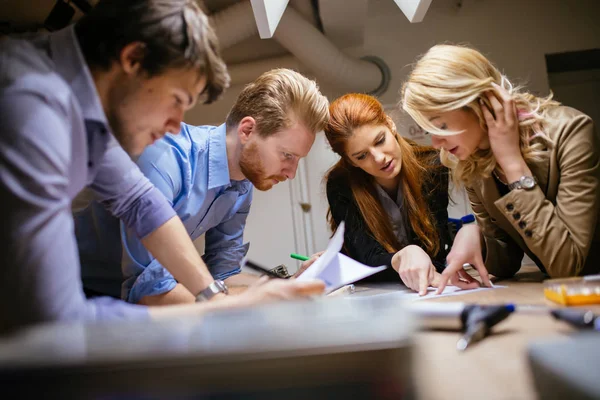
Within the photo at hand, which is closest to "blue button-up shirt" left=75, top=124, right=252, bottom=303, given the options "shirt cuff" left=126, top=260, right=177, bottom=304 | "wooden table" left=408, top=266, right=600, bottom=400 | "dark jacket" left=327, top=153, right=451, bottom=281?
"shirt cuff" left=126, top=260, right=177, bottom=304

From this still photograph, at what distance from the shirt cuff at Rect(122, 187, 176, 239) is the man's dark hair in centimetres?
25

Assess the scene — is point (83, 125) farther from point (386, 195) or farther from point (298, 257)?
point (386, 195)

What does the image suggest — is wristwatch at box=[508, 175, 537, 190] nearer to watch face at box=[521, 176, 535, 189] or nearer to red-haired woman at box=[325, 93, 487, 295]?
watch face at box=[521, 176, 535, 189]

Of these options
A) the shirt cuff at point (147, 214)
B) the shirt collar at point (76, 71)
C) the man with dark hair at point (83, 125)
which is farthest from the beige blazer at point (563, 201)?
the shirt collar at point (76, 71)

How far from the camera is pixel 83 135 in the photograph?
1.77ft

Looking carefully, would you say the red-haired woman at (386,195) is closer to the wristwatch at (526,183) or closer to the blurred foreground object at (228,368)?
the wristwatch at (526,183)

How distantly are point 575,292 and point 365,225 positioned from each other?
485 mm

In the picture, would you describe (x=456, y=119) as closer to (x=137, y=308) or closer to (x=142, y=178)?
(x=142, y=178)

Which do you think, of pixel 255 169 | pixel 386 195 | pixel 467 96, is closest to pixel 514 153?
pixel 467 96

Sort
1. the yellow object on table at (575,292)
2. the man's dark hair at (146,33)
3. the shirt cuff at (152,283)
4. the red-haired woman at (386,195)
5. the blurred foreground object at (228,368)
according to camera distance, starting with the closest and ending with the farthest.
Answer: the blurred foreground object at (228,368), the man's dark hair at (146,33), the yellow object on table at (575,292), the shirt cuff at (152,283), the red-haired woman at (386,195)

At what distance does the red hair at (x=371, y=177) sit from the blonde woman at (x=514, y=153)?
9 centimetres

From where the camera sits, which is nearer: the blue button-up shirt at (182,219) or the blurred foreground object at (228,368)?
the blurred foreground object at (228,368)

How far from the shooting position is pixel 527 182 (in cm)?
93

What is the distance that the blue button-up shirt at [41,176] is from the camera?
44 centimetres
